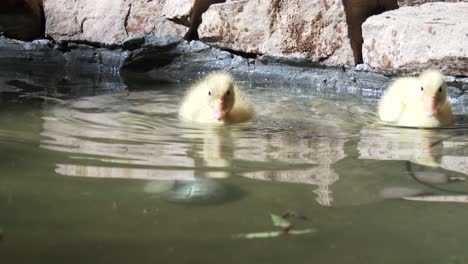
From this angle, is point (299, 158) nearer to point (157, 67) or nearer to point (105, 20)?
point (157, 67)

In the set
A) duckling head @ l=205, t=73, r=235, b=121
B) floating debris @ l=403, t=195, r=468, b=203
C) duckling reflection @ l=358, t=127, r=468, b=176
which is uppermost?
duckling head @ l=205, t=73, r=235, b=121

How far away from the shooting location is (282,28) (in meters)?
5.90

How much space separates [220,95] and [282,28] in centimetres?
198

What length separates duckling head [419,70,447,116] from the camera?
4.03 m

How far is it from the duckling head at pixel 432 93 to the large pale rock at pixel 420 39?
88 centimetres

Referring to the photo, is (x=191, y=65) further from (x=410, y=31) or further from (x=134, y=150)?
(x=134, y=150)

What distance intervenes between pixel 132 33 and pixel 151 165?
13.6ft

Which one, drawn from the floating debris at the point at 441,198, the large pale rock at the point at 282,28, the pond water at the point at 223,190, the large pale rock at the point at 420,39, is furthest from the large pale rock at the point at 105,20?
the floating debris at the point at 441,198

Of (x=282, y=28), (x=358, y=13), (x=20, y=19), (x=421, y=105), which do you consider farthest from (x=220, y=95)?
(x=20, y=19)

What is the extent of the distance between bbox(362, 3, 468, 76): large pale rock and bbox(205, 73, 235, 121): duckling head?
1685 mm

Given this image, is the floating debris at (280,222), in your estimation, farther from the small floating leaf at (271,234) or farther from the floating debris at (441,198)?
the floating debris at (441,198)

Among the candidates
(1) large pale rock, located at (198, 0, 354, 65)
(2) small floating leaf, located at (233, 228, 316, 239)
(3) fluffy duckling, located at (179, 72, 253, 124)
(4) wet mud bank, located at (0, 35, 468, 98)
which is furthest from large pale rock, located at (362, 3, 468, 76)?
(2) small floating leaf, located at (233, 228, 316, 239)

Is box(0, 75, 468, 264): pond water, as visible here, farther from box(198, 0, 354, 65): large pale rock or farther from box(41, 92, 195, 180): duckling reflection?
box(198, 0, 354, 65): large pale rock

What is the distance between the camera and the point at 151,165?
8.75 ft
